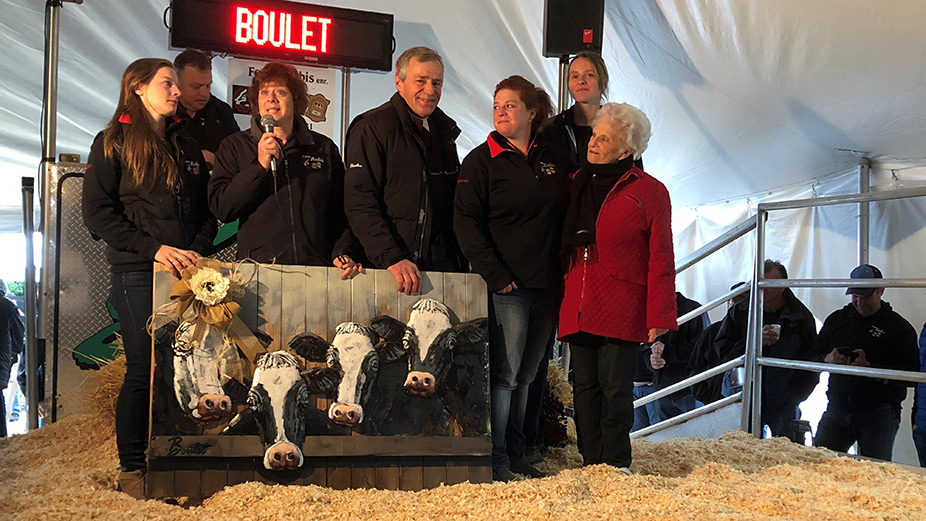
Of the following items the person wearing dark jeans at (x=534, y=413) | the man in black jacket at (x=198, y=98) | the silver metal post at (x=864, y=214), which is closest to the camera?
the person wearing dark jeans at (x=534, y=413)

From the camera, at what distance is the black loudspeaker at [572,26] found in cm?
417

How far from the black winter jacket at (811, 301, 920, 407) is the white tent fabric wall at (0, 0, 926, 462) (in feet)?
1.74

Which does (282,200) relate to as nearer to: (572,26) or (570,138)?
(570,138)

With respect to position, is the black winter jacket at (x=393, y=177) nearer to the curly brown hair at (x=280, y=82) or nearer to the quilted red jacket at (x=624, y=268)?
the curly brown hair at (x=280, y=82)

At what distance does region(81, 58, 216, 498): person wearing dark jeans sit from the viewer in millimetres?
2455

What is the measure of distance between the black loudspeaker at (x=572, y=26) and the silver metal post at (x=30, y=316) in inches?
103

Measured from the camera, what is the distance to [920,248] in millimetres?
4641

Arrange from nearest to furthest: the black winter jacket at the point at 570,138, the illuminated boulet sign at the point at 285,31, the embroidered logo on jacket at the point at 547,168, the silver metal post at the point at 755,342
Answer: the embroidered logo on jacket at the point at 547,168
the black winter jacket at the point at 570,138
the silver metal post at the point at 755,342
the illuminated boulet sign at the point at 285,31

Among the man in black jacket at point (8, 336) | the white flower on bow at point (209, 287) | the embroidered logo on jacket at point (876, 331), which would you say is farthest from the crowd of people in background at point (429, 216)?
the man in black jacket at point (8, 336)

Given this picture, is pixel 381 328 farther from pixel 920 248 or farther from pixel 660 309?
pixel 920 248

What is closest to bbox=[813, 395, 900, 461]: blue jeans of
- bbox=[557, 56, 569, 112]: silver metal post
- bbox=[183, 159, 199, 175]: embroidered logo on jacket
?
bbox=[557, 56, 569, 112]: silver metal post

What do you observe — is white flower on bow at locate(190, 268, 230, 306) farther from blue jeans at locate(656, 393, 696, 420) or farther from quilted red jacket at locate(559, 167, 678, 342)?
blue jeans at locate(656, 393, 696, 420)

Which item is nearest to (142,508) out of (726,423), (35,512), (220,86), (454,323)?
(35,512)

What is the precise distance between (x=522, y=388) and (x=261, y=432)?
94 centimetres
